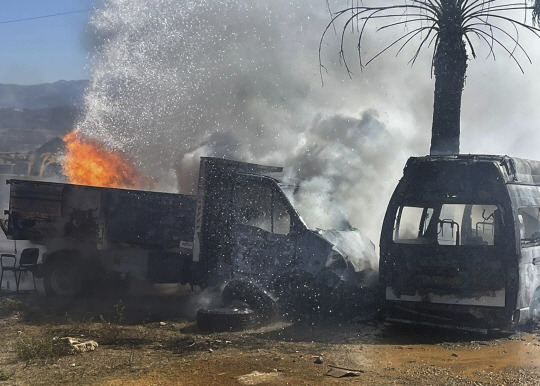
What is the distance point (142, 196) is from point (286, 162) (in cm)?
631

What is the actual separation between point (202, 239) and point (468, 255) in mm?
4055

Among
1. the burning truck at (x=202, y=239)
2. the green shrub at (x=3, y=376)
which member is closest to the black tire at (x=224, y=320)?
the burning truck at (x=202, y=239)

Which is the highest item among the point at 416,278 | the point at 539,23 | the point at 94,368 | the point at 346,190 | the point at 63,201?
the point at 539,23

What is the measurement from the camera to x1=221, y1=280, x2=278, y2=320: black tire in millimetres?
8438

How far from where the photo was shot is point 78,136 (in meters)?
17.0

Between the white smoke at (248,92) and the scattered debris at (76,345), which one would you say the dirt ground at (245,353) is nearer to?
the scattered debris at (76,345)

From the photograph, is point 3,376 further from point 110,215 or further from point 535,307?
point 535,307

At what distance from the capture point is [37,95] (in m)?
106

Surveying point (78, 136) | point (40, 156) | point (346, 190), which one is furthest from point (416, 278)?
point (40, 156)

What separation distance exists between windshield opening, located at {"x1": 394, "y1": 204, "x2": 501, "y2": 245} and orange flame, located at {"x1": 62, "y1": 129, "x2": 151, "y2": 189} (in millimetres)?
8938

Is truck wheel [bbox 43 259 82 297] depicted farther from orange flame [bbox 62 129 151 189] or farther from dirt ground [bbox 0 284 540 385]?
orange flame [bbox 62 129 151 189]

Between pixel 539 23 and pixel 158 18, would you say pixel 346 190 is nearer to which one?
pixel 539 23

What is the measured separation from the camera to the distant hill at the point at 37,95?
9244 cm

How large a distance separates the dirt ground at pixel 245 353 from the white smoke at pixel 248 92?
773 cm
